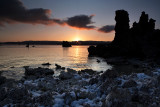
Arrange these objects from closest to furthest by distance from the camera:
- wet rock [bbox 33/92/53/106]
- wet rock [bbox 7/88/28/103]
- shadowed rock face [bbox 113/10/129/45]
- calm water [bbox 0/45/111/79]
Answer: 1. wet rock [bbox 33/92/53/106]
2. wet rock [bbox 7/88/28/103]
3. calm water [bbox 0/45/111/79]
4. shadowed rock face [bbox 113/10/129/45]

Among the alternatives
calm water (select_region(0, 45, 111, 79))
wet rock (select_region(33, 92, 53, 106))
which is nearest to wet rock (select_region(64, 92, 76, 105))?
wet rock (select_region(33, 92, 53, 106))

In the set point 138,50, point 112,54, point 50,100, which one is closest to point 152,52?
point 138,50

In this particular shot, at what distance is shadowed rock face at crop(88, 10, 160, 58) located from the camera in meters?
70.1

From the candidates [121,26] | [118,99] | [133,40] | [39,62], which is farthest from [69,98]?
[121,26]

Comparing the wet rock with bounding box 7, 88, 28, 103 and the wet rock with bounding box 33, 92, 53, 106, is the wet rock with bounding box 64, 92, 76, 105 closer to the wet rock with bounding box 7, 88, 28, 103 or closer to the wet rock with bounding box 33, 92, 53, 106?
the wet rock with bounding box 33, 92, 53, 106

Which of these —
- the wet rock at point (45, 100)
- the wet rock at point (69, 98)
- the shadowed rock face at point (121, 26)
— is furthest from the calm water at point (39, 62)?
the shadowed rock face at point (121, 26)

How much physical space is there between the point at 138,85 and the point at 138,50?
68.0 meters

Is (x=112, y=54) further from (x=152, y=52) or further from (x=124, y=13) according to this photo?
(x=124, y=13)

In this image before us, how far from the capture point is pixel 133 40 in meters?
74.9

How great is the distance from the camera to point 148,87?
7.46m

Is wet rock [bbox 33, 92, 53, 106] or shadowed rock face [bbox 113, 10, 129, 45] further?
shadowed rock face [bbox 113, 10, 129, 45]

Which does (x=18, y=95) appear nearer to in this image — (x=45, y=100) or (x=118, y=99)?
(x=45, y=100)

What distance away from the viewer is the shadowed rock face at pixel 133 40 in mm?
70125

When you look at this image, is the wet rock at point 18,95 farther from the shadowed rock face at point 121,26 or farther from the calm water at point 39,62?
the shadowed rock face at point 121,26
